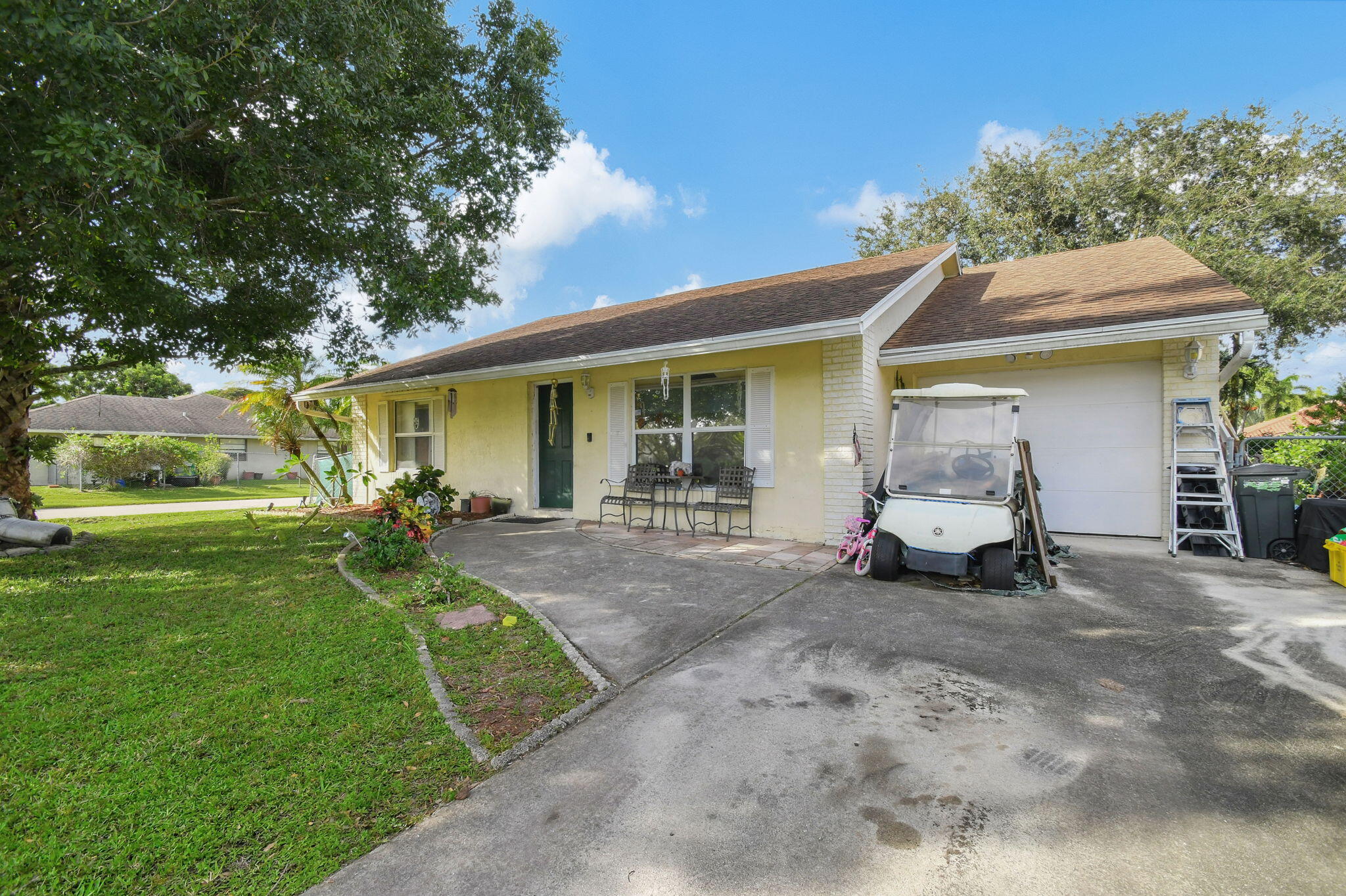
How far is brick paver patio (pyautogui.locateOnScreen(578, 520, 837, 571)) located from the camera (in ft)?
20.4

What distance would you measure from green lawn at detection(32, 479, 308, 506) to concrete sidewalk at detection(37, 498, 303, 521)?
62 centimetres

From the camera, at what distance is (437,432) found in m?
11.7

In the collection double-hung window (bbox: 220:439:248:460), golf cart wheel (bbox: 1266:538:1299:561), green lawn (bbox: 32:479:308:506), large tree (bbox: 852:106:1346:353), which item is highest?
large tree (bbox: 852:106:1346:353)

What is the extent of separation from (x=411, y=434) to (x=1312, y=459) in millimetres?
14568

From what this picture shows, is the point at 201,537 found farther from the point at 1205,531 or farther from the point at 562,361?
the point at 1205,531

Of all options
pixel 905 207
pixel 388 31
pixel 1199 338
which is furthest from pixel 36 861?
pixel 905 207

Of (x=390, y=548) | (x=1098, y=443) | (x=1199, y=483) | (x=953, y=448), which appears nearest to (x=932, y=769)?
(x=953, y=448)

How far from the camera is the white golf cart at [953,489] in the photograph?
5066mm

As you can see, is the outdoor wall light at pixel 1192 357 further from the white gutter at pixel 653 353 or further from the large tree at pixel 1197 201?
the large tree at pixel 1197 201

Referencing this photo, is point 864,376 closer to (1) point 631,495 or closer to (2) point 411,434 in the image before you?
(1) point 631,495

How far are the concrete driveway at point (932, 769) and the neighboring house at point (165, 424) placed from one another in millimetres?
26188

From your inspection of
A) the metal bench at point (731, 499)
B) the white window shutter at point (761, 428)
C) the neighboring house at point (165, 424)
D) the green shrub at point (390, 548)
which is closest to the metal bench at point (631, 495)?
the metal bench at point (731, 499)

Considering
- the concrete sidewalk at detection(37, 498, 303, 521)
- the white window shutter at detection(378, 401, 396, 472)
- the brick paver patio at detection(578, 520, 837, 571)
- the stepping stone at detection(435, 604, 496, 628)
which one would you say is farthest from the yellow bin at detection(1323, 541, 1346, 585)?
the concrete sidewalk at detection(37, 498, 303, 521)

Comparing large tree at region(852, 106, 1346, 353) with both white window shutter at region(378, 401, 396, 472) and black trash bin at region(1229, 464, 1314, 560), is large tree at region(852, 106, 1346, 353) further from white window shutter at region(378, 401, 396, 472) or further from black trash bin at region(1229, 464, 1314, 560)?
white window shutter at region(378, 401, 396, 472)
